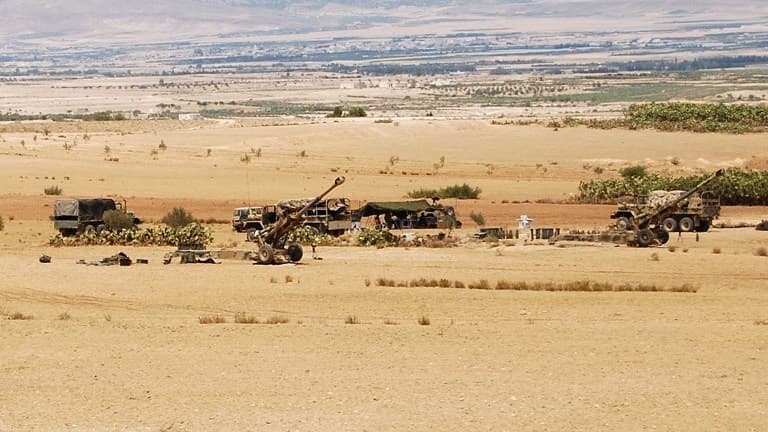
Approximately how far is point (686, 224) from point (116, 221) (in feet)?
41.5

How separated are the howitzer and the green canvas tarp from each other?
19.1ft

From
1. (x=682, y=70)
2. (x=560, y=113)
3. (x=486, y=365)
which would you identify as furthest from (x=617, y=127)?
Result: (x=682, y=70)

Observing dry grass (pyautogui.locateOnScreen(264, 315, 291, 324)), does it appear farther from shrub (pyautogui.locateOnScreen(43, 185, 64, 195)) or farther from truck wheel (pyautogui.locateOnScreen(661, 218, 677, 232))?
shrub (pyautogui.locateOnScreen(43, 185, 64, 195))

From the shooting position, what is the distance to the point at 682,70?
6816 inches

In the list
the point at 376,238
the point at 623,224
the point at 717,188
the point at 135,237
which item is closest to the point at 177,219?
the point at 135,237

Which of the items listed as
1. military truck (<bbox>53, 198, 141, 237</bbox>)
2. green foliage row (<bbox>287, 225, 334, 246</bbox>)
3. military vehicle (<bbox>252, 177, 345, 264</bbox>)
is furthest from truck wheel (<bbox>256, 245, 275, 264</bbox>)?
military truck (<bbox>53, 198, 141, 237</bbox>)

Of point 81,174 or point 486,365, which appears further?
point 81,174

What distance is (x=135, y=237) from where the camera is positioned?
34.3m

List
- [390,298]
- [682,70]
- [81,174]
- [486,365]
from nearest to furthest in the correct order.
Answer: [486,365] → [390,298] → [81,174] → [682,70]

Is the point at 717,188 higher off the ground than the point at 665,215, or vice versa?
the point at 717,188

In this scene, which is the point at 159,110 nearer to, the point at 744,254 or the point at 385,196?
the point at 385,196

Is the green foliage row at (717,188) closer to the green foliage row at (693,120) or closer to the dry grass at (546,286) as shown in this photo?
the dry grass at (546,286)

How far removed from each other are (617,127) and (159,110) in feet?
158

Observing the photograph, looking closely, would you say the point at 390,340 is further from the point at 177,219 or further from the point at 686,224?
the point at 177,219
